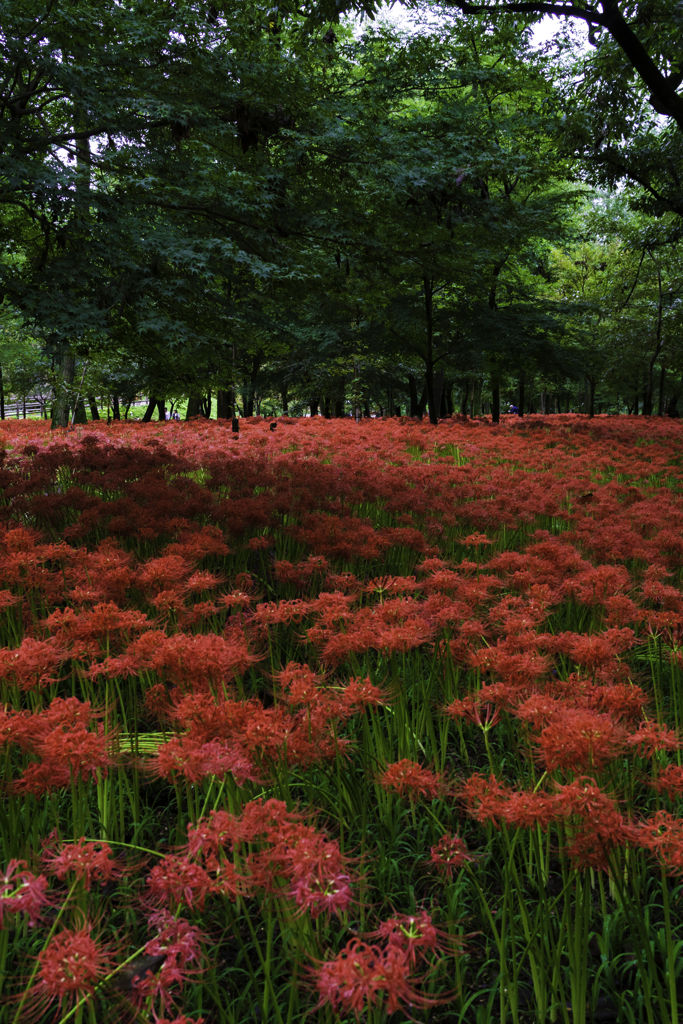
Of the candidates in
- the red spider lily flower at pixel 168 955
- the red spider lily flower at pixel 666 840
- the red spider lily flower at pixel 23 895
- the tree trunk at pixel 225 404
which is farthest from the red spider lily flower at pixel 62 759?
the tree trunk at pixel 225 404

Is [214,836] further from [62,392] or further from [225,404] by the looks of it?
[225,404]

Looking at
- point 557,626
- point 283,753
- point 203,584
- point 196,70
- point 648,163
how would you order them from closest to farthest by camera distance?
point 283,753, point 203,584, point 557,626, point 196,70, point 648,163

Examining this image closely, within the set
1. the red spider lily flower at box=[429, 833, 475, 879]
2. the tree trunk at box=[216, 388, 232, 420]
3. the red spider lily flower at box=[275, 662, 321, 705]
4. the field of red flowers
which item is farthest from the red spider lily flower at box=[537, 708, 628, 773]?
the tree trunk at box=[216, 388, 232, 420]

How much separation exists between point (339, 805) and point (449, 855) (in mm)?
441

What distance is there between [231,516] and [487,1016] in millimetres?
3782

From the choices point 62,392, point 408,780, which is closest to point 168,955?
point 408,780

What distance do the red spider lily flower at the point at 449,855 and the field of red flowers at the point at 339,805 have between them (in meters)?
0.01

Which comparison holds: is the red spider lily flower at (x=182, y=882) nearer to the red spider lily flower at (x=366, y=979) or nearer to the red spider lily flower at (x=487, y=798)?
the red spider lily flower at (x=366, y=979)

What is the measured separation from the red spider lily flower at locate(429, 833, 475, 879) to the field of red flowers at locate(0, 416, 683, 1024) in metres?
0.01

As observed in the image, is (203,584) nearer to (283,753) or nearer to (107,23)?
(283,753)

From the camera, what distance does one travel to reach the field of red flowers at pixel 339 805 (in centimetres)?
149

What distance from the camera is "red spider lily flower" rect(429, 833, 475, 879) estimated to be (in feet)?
6.47

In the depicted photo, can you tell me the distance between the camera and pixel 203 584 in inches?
122

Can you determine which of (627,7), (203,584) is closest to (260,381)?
(627,7)
